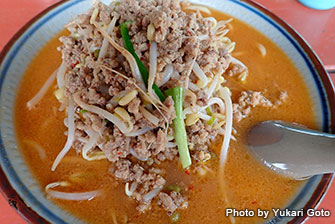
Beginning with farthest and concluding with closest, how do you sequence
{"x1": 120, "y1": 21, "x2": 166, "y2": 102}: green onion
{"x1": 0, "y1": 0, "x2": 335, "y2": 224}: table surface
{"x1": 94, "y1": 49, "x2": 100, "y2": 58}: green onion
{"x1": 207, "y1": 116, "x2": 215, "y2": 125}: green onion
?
{"x1": 0, "y1": 0, "x2": 335, "y2": 224}: table surface, {"x1": 207, "y1": 116, "x2": 215, "y2": 125}: green onion, {"x1": 94, "y1": 49, "x2": 100, "y2": 58}: green onion, {"x1": 120, "y1": 21, "x2": 166, "y2": 102}: green onion

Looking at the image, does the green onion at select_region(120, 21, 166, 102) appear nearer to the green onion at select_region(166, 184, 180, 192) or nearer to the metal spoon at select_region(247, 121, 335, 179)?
the green onion at select_region(166, 184, 180, 192)

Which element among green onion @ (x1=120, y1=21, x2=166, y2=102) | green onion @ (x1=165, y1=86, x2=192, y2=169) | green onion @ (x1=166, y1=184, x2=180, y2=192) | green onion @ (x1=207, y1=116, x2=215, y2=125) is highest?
green onion @ (x1=120, y1=21, x2=166, y2=102)

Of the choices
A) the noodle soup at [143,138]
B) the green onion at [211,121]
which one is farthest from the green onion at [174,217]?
the green onion at [211,121]

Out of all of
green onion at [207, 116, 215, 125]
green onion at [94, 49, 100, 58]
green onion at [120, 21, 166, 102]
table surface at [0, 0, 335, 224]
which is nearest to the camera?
green onion at [120, 21, 166, 102]

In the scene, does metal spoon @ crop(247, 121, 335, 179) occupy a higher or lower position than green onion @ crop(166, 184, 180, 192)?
higher

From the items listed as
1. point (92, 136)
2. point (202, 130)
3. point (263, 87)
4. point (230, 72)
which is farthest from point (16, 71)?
point (263, 87)

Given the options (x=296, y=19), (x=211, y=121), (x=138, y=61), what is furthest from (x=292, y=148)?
(x=296, y=19)

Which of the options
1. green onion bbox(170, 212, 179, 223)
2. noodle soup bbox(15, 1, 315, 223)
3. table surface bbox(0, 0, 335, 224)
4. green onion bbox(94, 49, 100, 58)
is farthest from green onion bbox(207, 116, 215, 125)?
table surface bbox(0, 0, 335, 224)
